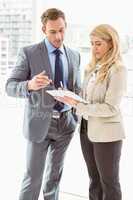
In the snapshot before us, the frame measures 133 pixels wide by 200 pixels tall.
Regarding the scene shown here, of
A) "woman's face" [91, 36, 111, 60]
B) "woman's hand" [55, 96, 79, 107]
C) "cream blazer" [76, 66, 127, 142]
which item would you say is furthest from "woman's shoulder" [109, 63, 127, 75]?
"woman's hand" [55, 96, 79, 107]

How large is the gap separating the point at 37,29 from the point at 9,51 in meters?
0.34

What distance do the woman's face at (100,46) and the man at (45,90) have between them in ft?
0.73

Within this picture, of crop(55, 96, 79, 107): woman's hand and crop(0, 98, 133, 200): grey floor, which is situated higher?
crop(55, 96, 79, 107): woman's hand

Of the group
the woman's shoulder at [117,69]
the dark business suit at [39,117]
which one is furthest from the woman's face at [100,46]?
the dark business suit at [39,117]

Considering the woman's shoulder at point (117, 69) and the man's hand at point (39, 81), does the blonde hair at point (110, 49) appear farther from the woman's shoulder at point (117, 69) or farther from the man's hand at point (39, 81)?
the man's hand at point (39, 81)

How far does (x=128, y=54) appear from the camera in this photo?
2590 millimetres

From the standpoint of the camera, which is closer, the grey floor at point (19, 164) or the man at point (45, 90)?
the man at point (45, 90)

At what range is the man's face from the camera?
6.68 feet

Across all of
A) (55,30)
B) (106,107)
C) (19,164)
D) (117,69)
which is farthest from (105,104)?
(19,164)

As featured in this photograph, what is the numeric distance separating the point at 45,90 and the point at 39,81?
19 cm

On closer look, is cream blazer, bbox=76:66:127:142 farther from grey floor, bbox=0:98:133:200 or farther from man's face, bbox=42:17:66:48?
grey floor, bbox=0:98:133:200

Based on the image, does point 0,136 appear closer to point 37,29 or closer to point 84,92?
point 37,29

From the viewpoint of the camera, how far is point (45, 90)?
213 centimetres

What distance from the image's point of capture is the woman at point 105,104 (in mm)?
1956
